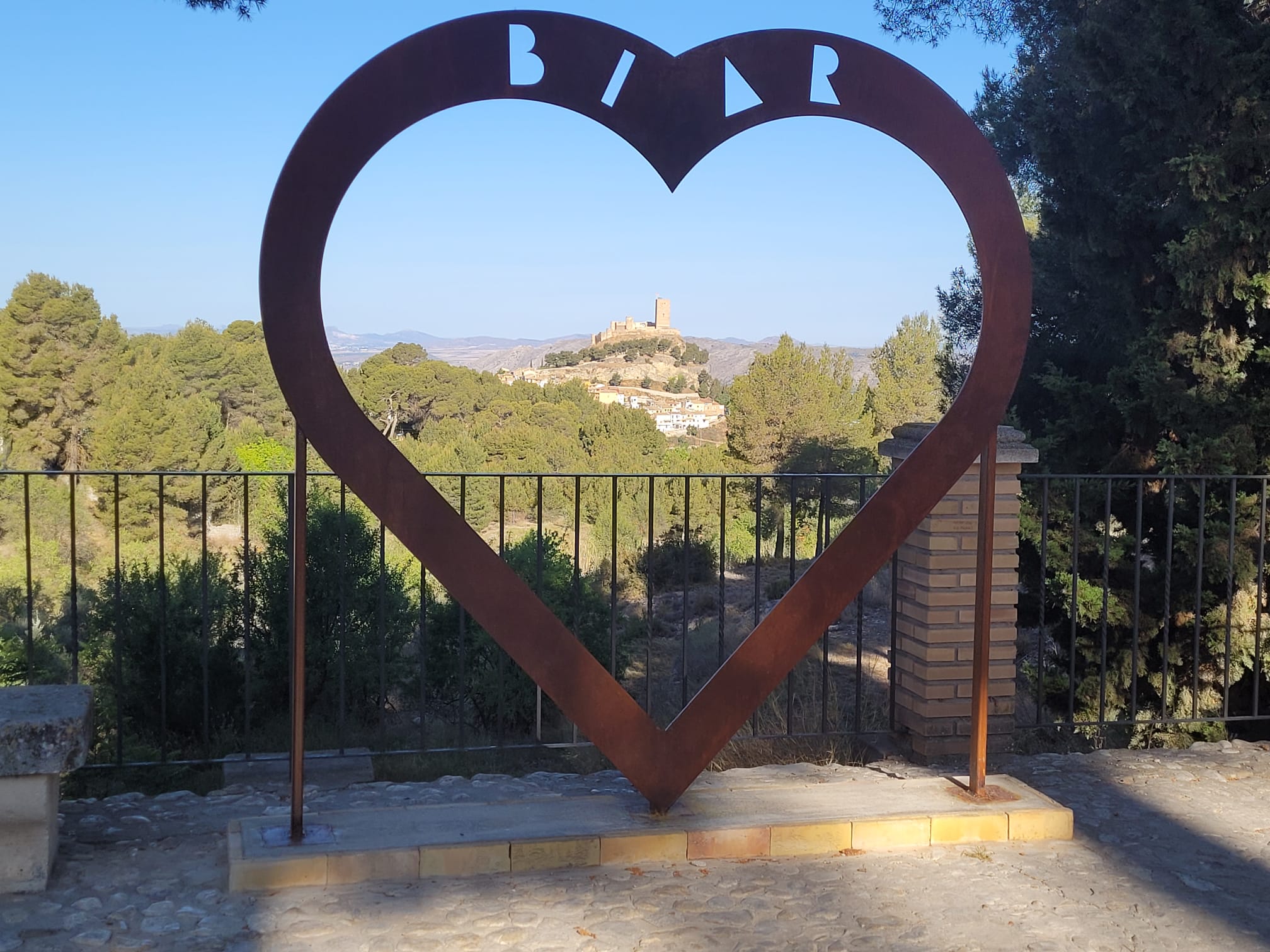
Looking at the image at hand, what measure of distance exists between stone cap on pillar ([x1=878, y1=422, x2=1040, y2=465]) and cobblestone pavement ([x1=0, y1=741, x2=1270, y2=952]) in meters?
1.35

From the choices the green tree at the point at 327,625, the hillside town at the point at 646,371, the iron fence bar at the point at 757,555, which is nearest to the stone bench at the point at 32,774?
the iron fence bar at the point at 757,555

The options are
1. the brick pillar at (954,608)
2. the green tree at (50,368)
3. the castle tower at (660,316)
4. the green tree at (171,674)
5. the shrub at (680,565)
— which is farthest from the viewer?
the castle tower at (660,316)

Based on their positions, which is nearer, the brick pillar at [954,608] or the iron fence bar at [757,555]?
the iron fence bar at [757,555]

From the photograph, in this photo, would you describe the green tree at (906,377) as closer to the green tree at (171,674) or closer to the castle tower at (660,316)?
the green tree at (171,674)

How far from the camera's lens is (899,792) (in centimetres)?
354

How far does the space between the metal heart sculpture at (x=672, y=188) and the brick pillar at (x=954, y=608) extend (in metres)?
0.71

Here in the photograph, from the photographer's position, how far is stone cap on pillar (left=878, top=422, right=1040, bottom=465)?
13.8ft

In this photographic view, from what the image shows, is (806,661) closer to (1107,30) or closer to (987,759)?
(987,759)

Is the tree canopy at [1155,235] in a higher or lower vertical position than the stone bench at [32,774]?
higher

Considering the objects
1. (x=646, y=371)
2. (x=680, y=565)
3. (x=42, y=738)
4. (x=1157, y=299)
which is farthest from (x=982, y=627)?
(x=646, y=371)

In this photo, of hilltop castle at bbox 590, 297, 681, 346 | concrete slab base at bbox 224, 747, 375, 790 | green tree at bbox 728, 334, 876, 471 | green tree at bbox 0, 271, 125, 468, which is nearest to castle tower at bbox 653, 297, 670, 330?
hilltop castle at bbox 590, 297, 681, 346

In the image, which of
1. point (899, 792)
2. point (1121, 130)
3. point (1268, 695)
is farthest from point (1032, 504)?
point (899, 792)

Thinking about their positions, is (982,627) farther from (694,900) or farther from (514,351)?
(514,351)

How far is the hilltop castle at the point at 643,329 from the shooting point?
6378cm
